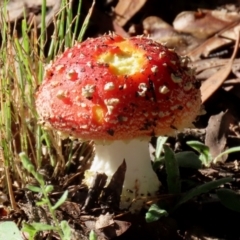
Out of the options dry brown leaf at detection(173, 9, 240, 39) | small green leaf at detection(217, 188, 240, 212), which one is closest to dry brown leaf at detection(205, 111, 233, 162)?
small green leaf at detection(217, 188, 240, 212)

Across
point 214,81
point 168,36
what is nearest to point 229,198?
point 214,81

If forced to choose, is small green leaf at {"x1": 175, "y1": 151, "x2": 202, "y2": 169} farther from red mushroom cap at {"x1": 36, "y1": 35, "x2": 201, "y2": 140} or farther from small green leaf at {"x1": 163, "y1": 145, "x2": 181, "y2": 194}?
red mushroom cap at {"x1": 36, "y1": 35, "x2": 201, "y2": 140}

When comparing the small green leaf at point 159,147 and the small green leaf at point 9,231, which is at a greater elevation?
the small green leaf at point 9,231

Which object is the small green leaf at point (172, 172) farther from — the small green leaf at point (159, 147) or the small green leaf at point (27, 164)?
the small green leaf at point (27, 164)

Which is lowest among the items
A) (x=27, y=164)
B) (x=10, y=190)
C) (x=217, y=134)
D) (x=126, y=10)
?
(x=217, y=134)

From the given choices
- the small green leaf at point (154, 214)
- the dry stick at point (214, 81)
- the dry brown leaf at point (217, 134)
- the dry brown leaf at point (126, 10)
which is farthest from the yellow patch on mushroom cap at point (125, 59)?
the dry brown leaf at point (126, 10)

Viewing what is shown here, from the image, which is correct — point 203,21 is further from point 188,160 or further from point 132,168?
point 132,168
